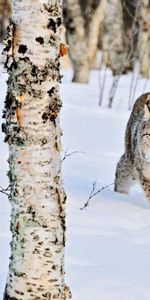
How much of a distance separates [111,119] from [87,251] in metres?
6.53

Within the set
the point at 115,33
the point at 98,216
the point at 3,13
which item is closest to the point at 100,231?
the point at 98,216

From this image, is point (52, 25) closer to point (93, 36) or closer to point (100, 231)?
point (100, 231)

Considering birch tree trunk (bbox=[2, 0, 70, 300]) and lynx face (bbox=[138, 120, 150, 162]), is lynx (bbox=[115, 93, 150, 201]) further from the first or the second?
birch tree trunk (bbox=[2, 0, 70, 300])

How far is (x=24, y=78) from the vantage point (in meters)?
2.82

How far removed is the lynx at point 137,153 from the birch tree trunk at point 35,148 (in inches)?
110

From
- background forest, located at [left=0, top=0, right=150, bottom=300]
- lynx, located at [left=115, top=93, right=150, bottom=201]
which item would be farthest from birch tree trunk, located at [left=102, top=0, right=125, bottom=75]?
lynx, located at [left=115, top=93, right=150, bottom=201]

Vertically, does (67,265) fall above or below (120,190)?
above

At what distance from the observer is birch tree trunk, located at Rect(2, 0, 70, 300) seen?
9.11ft

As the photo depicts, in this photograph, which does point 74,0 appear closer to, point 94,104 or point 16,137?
point 94,104

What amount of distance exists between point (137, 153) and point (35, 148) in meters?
3.03

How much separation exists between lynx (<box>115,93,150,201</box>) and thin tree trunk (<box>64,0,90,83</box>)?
9.58 meters

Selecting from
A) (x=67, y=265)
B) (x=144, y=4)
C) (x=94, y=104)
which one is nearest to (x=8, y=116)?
(x=67, y=265)

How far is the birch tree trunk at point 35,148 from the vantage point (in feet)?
9.11

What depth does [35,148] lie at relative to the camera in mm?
2836
